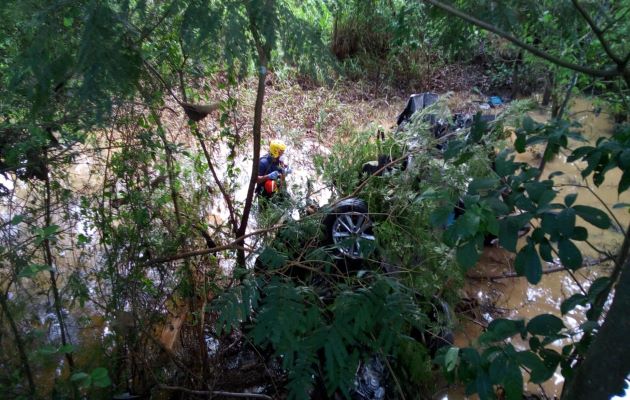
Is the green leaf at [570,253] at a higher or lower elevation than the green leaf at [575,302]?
higher

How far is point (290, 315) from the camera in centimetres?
183

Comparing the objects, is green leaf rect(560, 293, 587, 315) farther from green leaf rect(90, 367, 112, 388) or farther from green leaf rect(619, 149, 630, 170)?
green leaf rect(90, 367, 112, 388)

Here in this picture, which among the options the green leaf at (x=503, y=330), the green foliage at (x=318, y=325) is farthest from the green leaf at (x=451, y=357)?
the green foliage at (x=318, y=325)

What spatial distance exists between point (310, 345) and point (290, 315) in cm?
16

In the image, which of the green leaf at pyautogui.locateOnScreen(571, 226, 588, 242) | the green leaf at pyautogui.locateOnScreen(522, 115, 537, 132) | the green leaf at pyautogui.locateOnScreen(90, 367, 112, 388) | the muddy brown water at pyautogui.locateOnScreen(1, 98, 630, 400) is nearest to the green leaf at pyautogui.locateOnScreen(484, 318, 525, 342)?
the green leaf at pyautogui.locateOnScreen(571, 226, 588, 242)

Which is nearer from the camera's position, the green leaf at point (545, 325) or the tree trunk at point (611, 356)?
the tree trunk at point (611, 356)

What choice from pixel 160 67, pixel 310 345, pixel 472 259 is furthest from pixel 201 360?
pixel 472 259

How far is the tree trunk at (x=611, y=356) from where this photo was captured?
112 cm

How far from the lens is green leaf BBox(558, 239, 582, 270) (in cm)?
144

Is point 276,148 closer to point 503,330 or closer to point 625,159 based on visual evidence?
point 503,330

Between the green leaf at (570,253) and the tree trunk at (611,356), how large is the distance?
0.85 feet

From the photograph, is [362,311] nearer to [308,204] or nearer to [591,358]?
[591,358]

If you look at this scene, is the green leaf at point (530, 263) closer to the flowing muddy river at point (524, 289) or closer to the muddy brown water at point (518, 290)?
the muddy brown water at point (518, 290)

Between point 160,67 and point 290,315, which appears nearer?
point 290,315
